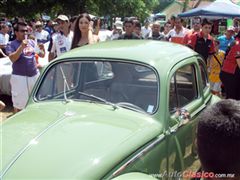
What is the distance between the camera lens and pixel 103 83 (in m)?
3.41

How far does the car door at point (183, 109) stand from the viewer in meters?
3.16

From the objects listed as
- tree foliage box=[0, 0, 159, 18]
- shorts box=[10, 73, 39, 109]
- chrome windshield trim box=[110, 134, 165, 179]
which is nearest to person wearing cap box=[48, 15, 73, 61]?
shorts box=[10, 73, 39, 109]

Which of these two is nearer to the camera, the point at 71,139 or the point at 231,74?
the point at 71,139

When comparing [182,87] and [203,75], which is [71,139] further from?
[203,75]

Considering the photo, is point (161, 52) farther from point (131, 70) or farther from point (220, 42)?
point (220, 42)

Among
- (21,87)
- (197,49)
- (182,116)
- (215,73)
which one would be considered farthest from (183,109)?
(215,73)

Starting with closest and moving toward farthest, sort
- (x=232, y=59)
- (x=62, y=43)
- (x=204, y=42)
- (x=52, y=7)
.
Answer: (x=232, y=59)
(x=62, y=43)
(x=204, y=42)
(x=52, y=7)

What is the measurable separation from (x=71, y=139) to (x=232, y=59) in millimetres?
3738

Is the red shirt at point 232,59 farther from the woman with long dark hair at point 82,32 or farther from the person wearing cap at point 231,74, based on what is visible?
the woman with long dark hair at point 82,32

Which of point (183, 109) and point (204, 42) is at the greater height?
point (204, 42)

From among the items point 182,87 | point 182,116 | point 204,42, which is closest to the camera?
point 182,116

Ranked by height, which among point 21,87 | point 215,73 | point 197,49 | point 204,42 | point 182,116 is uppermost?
point 204,42

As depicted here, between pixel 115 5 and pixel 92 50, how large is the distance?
983 inches

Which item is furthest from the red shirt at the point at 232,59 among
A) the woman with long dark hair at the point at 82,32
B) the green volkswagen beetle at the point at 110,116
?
the woman with long dark hair at the point at 82,32
